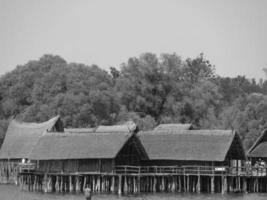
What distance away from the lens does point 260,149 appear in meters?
86.2

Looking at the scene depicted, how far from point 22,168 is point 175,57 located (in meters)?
43.2

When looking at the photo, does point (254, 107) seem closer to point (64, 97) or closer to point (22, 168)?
point (64, 97)

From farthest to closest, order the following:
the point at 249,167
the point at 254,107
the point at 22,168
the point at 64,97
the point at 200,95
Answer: the point at 200,95, the point at 64,97, the point at 254,107, the point at 22,168, the point at 249,167

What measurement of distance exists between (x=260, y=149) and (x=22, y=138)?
2511 centimetres

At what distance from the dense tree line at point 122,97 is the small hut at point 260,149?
1918 cm

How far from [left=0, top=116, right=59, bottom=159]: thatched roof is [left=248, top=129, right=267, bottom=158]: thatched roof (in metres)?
20.6

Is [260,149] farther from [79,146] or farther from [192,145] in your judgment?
[79,146]

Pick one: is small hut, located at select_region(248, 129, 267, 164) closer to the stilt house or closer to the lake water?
the lake water

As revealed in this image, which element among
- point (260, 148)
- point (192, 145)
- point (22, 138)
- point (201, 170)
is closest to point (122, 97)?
point (22, 138)

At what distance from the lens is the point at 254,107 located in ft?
341

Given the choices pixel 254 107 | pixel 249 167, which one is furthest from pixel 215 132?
pixel 254 107

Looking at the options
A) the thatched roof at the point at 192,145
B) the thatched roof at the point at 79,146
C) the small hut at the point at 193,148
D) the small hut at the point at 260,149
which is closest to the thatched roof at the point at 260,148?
the small hut at the point at 260,149

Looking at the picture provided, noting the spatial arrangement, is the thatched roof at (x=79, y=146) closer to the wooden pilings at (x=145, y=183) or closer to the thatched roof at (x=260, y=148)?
the wooden pilings at (x=145, y=183)

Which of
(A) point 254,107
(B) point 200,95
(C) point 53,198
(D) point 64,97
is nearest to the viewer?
(C) point 53,198
